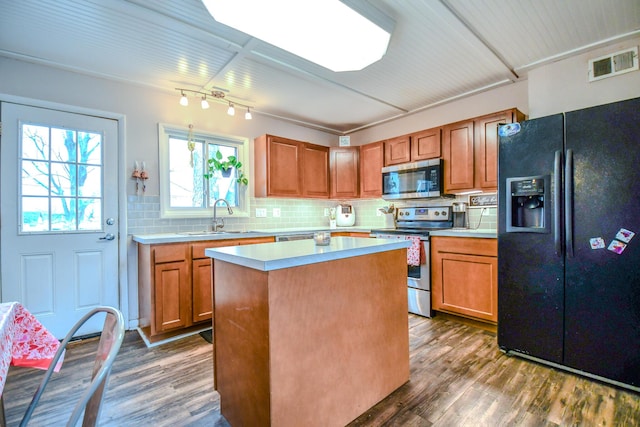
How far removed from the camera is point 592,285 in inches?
76.4

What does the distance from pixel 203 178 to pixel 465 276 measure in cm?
299

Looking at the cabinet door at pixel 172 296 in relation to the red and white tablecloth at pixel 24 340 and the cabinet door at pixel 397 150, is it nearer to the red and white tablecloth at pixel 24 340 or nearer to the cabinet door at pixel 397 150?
the red and white tablecloth at pixel 24 340

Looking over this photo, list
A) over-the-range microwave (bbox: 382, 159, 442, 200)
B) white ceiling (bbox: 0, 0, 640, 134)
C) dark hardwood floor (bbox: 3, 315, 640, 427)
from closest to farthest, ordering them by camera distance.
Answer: dark hardwood floor (bbox: 3, 315, 640, 427), white ceiling (bbox: 0, 0, 640, 134), over-the-range microwave (bbox: 382, 159, 442, 200)

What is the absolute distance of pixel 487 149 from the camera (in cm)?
301

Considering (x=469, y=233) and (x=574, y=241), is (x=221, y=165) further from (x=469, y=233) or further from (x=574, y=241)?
(x=574, y=241)

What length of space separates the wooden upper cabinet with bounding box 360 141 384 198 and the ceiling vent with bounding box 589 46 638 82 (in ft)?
6.91

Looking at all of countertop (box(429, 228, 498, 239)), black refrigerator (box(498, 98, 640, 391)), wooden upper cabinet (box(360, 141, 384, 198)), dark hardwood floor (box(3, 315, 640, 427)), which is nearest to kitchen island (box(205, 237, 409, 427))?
dark hardwood floor (box(3, 315, 640, 427))

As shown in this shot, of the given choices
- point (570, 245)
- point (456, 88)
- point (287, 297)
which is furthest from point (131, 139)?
point (570, 245)

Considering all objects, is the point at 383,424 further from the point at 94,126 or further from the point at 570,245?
the point at 94,126

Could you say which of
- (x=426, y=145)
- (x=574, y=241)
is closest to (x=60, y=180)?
(x=426, y=145)

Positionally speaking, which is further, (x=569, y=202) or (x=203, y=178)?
(x=203, y=178)

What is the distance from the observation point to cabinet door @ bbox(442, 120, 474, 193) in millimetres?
3135

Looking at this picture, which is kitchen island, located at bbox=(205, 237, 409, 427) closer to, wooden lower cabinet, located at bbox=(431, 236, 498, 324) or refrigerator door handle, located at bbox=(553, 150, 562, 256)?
refrigerator door handle, located at bbox=(553, 150, 562, 256)

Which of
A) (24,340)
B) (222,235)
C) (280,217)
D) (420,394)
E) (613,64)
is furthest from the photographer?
(280,217)
